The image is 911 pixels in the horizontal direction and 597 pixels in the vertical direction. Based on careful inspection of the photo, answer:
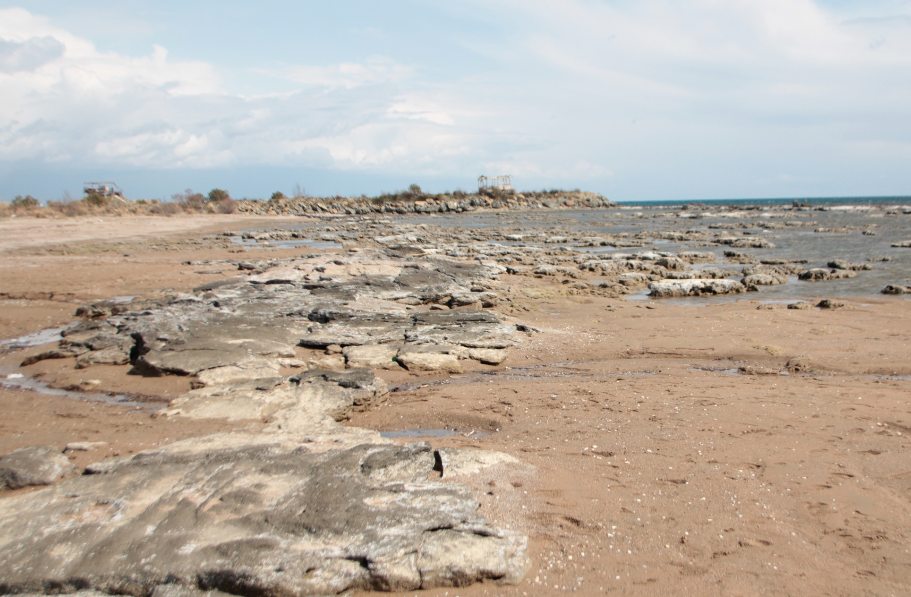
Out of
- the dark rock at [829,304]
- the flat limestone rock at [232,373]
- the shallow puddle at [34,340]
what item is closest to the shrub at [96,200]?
the shallow puddle at [34,340]

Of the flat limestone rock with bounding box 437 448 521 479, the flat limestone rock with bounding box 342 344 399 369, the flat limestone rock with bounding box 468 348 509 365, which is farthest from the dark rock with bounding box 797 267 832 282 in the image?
the flat limestone rock with bounding box 437 448 521 479

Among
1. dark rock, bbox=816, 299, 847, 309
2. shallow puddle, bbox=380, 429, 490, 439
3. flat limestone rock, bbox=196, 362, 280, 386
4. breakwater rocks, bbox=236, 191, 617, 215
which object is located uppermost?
breakwater rocks, bbox=236, 191, 617, 215

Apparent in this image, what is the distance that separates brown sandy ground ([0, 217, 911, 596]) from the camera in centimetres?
272

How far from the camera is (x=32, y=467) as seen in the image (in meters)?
3.31

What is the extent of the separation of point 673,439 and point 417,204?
173 feet

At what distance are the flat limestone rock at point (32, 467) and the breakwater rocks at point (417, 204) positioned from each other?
47020 mm

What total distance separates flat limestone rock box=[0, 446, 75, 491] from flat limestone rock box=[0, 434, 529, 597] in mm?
391

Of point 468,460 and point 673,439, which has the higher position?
point 468,460

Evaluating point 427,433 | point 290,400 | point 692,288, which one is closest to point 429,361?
point 427,433

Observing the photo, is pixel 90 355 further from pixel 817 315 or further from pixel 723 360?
pixel 817 315

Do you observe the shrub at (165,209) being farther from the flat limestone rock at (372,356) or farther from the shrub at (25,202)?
the flat limestone rock at (372,356)

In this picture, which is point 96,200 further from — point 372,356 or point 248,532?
point 248,532

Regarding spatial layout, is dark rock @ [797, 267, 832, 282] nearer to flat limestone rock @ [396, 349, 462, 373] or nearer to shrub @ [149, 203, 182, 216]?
flat limestone rock @ [396, 349, 462, 373]

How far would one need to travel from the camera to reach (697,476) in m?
3.56
